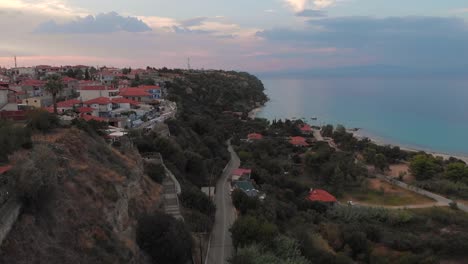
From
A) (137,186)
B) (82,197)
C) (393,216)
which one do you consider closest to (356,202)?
(393,216)

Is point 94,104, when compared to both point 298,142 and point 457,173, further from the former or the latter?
point 457,173

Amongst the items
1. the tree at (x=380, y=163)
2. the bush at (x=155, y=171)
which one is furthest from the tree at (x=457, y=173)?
the bush at (x=155, y=171)

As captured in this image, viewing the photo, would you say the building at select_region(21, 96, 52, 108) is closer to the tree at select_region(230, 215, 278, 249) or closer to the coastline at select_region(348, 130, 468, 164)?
the tree at select_region(230, 215, 278, 249)

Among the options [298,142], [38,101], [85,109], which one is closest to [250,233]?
[85,109]

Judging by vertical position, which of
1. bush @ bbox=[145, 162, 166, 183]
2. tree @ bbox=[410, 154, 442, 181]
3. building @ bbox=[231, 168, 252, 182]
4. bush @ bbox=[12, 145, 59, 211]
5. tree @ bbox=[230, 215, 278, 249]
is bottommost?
tree @ bbox=[410, 154, 442, 181]

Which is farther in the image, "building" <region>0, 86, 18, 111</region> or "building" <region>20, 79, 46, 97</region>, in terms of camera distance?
"building" <region>20, 79, 46, 97</region>

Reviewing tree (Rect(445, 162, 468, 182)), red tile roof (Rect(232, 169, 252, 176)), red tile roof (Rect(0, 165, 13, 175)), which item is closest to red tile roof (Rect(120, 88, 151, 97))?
red tile roof (Rect(232, 169, 252, 176))
